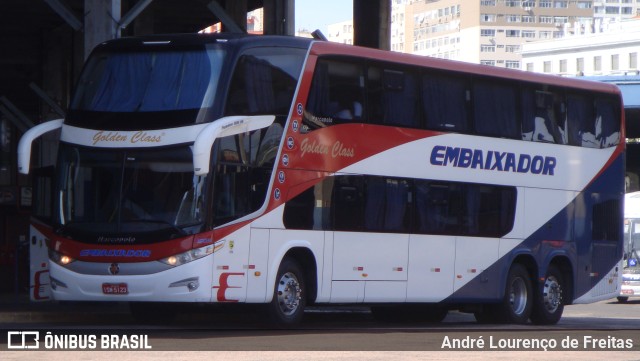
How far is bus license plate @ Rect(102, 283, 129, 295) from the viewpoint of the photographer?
18469mm

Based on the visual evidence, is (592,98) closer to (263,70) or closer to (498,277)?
(498,277)

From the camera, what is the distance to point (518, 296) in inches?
964

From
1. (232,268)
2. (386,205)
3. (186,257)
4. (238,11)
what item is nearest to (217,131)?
(186,257)

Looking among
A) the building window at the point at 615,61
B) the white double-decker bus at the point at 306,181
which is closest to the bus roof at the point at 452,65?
the white double-decker bus at the point at 306,181

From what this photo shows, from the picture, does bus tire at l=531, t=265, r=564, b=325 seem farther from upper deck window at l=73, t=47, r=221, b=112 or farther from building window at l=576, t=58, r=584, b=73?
building window at l=576, t=58, r=584, b=73

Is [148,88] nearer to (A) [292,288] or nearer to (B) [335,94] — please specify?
(B) [335,94]

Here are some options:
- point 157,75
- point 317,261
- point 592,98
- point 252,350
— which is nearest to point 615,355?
point 252,350

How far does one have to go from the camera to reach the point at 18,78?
4972 centimetres

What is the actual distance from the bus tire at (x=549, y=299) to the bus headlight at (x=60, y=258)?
359 inches

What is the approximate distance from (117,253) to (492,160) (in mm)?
7382

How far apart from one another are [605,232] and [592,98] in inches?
98.3

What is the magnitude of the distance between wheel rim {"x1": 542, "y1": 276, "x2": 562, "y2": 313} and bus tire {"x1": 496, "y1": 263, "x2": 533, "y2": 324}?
0.35 meters

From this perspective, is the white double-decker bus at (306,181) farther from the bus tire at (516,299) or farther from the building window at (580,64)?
the building window at (580,64)

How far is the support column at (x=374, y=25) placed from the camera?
1259 inches
